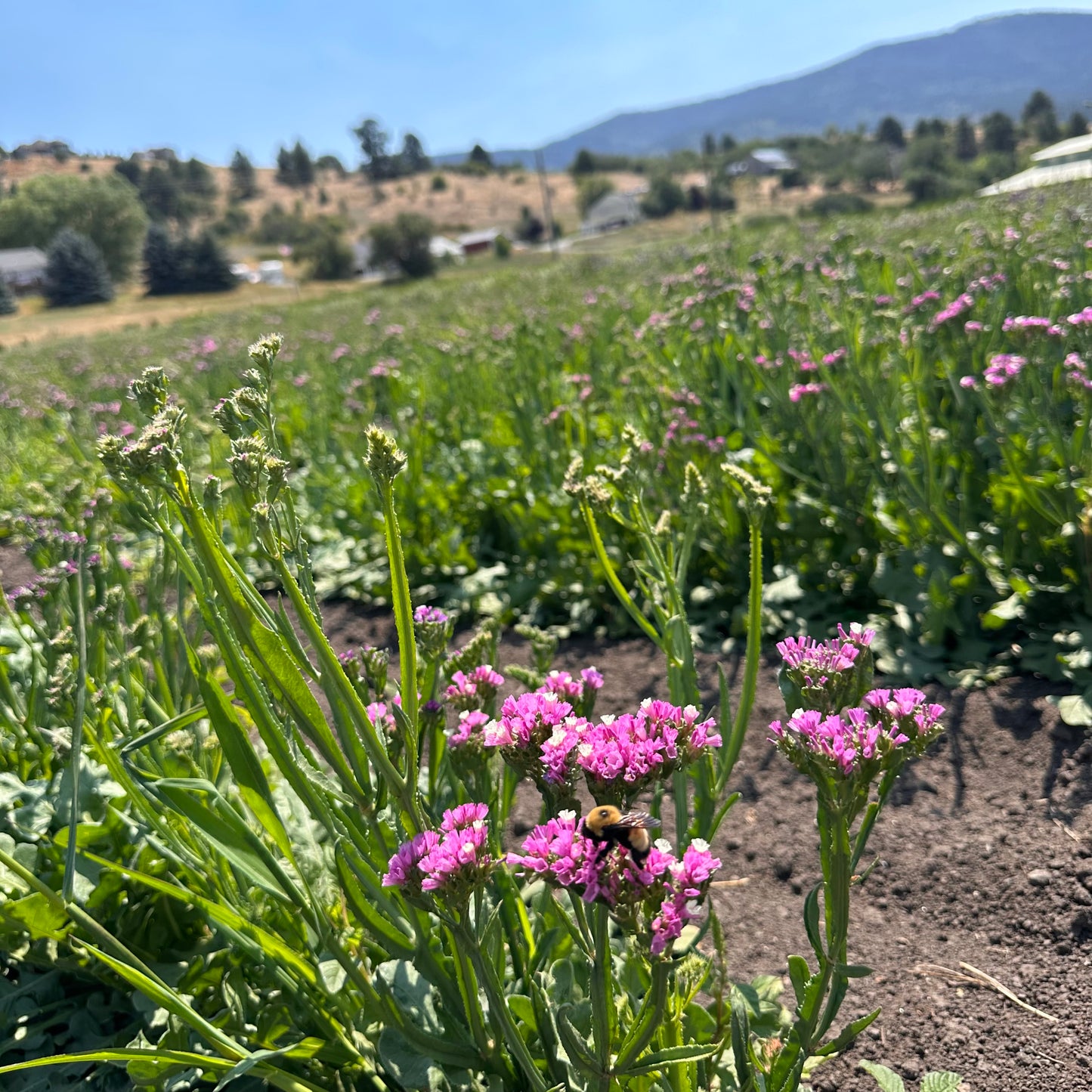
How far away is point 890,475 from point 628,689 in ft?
4.56

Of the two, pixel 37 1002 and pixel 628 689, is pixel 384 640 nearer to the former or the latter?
pixel 628 689

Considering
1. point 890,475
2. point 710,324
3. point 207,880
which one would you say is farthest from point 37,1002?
point 710,324

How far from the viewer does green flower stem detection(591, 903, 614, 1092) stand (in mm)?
940

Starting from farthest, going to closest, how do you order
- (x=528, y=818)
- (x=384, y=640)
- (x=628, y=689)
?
(x=384, y=640) → (x=628, y=689) → (x=528, y=818)

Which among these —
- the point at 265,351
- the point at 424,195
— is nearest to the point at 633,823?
the point at 265,351

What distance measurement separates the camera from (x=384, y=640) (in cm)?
391

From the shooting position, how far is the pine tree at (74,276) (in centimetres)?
5312

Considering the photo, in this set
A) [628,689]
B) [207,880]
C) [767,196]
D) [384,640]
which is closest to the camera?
[207,880]

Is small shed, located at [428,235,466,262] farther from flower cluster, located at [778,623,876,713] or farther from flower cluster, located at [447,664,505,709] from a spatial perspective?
flower cluster, located at [778,623,876,713]

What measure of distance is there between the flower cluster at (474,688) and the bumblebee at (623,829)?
500 millimetres

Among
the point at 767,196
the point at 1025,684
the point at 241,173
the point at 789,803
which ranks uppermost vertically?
the point at 241,173

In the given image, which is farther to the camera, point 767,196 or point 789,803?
point 767,196

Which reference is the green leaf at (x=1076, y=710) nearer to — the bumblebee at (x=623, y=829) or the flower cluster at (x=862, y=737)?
the flower cluster at (x=862, y=737)

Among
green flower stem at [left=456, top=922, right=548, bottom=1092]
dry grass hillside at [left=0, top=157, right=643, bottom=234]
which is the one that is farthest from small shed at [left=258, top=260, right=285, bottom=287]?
green flower stem at [left=456, top=922, right=548, bottom=1092]
